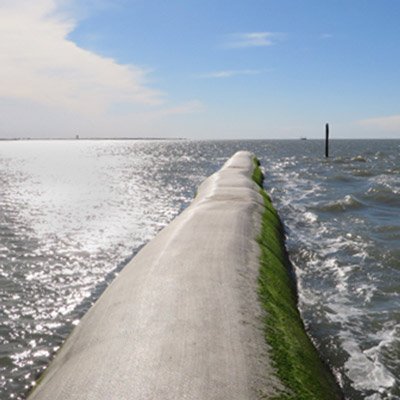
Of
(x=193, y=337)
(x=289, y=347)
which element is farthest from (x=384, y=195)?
(x=193, y=337)

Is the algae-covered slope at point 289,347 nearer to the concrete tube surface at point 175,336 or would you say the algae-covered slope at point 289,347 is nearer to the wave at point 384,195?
the concrete tube surface at point 175,336

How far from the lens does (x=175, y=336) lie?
17.1 ft

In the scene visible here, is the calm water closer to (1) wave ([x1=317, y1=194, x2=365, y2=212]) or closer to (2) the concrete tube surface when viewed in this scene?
(1) wave ([x1=317, y1=194, x2=365, y2=212])

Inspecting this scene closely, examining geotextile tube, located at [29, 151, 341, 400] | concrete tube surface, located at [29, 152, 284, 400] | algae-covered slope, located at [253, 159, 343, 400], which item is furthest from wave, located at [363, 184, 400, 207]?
concrete tube surface, located at [29, 152, 284, 400]

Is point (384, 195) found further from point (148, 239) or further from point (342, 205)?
point (148, 239)

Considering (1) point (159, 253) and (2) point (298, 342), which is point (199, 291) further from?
(1) point (159, 253)

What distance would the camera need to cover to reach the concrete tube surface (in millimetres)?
4289

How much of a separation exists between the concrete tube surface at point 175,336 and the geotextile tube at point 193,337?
0.01 m

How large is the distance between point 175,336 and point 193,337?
0.21m

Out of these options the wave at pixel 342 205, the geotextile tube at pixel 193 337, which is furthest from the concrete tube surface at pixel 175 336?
the wave at pixel 342 205

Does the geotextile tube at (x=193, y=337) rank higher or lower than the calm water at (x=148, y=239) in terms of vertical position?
higher

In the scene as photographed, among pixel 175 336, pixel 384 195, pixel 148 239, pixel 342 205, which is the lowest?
pixel 148 239

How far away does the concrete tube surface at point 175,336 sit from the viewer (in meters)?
4.29

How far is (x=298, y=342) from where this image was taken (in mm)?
6160
